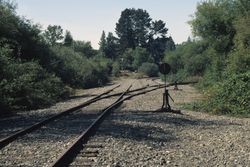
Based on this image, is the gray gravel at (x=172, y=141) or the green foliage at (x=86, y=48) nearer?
the gray gravel at (x=172, y=141)

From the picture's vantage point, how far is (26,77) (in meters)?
31.0

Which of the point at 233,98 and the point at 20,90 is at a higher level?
the point at 20,90

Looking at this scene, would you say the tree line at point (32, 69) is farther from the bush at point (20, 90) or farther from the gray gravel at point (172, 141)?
the gray gravel at point (172, 141)

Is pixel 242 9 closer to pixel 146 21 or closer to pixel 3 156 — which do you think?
pixel 3 156

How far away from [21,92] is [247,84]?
→ 38.8ft

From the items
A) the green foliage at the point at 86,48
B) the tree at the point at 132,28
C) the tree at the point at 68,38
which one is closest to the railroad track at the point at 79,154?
the tree at the point at 68,38

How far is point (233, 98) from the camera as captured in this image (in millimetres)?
26531

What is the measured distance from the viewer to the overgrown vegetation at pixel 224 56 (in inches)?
1044

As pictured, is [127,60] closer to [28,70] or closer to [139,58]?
[139,58]

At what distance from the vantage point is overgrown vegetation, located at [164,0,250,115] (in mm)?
26511

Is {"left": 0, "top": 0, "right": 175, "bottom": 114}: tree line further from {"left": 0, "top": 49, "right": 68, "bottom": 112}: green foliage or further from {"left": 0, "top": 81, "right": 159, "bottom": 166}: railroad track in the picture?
{"left": 0, "top": 81, "right": 159, "bottom": 166}: railroad track

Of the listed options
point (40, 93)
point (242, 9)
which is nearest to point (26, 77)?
point (40, 93)

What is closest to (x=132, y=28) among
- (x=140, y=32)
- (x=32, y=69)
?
(x=140, y=32)

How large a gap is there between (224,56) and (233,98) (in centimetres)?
2572
